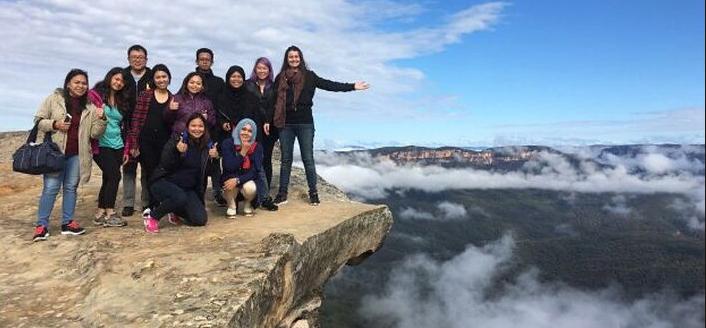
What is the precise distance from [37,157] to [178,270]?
405 cm

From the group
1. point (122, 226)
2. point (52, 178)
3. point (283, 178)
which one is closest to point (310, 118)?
point (283, 178)

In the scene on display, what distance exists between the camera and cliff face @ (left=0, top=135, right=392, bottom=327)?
794 cm

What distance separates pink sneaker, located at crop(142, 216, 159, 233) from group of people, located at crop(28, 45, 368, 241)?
22mm

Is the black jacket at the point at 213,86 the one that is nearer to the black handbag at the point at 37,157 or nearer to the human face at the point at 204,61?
the human face at the point at 204,61

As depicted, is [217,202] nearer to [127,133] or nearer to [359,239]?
[127,133]

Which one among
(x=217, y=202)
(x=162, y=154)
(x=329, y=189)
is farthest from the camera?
(x=329, y=189)

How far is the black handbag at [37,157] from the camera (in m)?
10.5

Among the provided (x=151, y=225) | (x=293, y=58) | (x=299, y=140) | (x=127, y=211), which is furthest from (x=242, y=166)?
(x=127, y=211)

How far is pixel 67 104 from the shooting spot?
11.0m

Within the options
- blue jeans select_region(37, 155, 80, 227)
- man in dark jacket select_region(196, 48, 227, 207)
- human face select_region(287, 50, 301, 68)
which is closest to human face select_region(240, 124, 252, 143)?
man in dark jacket select_region(196, 48, 227, 207)

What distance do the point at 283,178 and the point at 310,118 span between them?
1986mm

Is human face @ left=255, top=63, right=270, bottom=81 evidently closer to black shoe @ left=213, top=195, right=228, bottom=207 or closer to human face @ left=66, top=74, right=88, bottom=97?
black shoe @ left=213, top=195, right=228, bottom=207

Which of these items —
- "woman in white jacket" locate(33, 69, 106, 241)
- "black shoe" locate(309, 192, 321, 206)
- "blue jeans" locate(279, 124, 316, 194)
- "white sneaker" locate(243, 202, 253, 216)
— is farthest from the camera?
"black shoe" locate(309, 192, 321, 206)

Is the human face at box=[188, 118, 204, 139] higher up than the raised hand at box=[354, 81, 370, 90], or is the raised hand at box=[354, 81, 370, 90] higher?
the raised hand at box=[354, 81, 370, 90]
